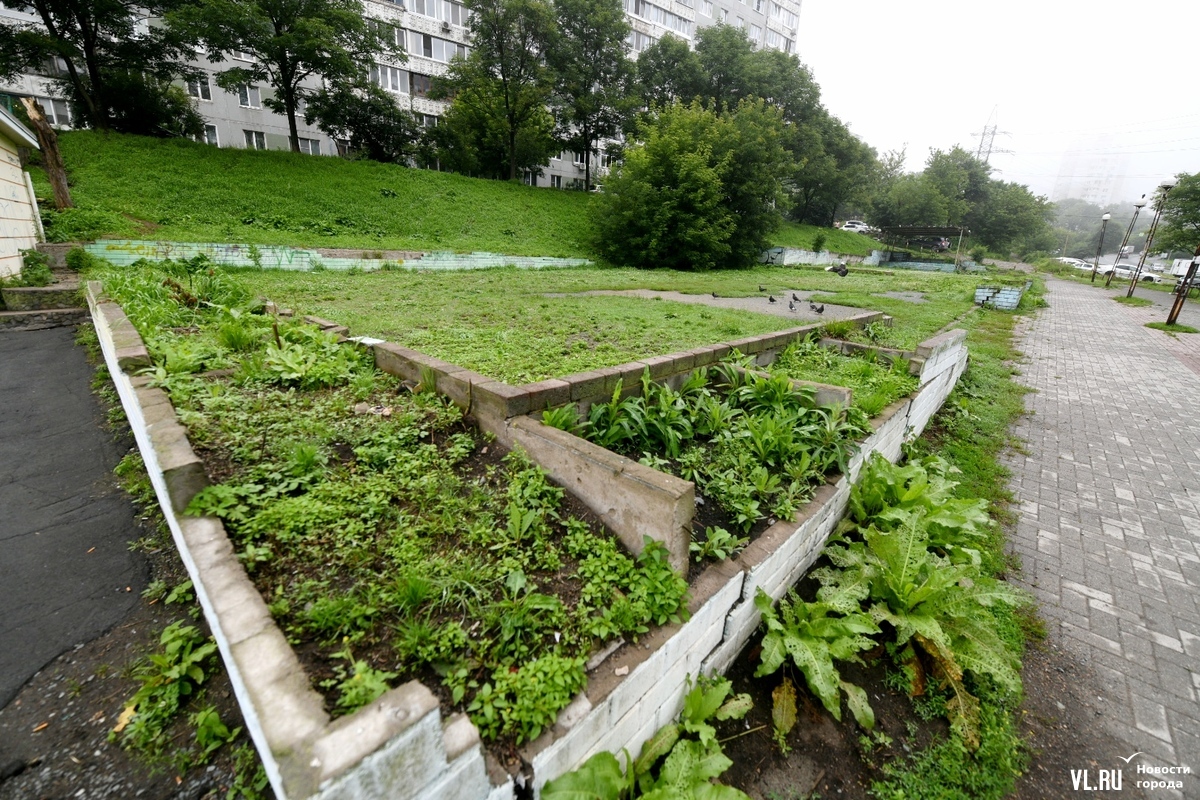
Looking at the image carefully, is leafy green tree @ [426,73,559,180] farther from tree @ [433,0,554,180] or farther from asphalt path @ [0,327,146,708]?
asphalt path @ [0,327,146,708]

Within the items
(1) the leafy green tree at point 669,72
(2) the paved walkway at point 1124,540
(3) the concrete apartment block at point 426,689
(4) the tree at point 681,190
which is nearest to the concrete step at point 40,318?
(3) the concrete apartment block at point 426,689

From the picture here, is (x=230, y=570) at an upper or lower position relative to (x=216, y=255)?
lower

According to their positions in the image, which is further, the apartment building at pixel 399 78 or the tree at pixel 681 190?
the apartment building at pixel 399 78

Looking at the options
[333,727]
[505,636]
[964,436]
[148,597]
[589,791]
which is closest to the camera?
[333,727]

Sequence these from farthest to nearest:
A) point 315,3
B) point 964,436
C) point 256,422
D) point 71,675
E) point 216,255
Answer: point 315,3
point 216,255
point 964,436
point 256,422
point 71,675

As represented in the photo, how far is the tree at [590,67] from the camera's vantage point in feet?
78.4

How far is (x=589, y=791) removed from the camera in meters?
1.52

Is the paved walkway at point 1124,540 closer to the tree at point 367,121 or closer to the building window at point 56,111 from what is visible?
the tree at point 367,121

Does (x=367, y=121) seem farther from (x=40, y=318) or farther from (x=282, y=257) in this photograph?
(x=40, y=318)

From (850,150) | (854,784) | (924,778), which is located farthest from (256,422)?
(850,150)

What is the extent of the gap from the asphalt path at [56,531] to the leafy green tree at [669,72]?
30228 mm

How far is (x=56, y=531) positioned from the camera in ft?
8.77

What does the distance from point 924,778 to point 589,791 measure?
160cm

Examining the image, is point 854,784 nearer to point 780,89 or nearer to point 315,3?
point 315,3
